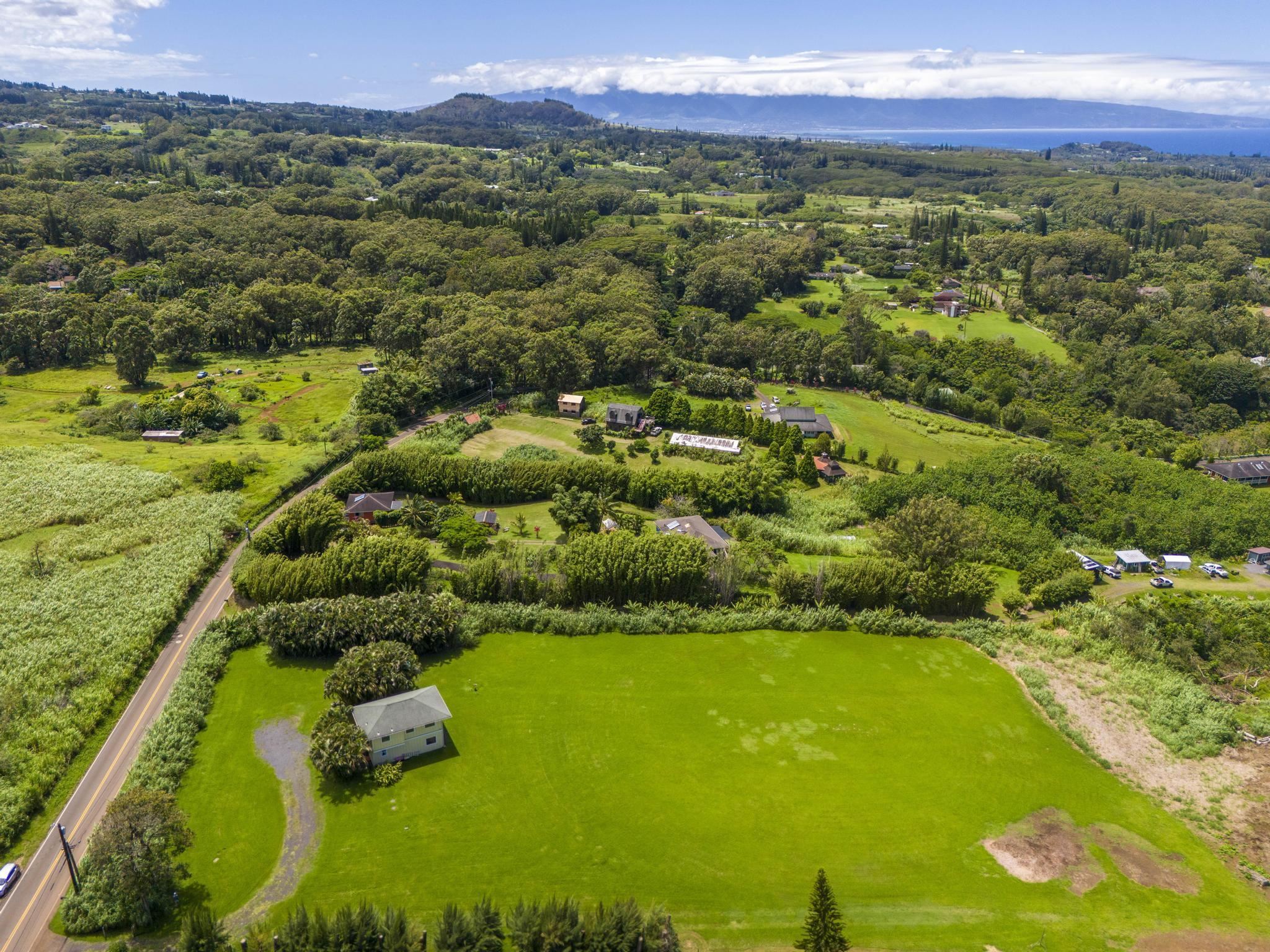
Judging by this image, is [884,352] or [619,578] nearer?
[619,578]

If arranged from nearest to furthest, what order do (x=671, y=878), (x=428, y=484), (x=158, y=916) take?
1. (x=158, y=916)
2. (x=671, y=878)
3. (x=428, y=484)

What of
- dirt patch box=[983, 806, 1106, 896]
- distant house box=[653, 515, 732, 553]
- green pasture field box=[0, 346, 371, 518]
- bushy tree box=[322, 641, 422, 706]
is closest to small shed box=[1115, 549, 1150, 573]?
dirt patch box=[983, 806, 1106, 896]

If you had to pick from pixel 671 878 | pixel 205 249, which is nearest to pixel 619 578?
pixel 671 878

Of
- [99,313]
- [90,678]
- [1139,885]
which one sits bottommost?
[1139,885]

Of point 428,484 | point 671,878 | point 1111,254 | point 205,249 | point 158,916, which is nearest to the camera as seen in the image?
point 158,916

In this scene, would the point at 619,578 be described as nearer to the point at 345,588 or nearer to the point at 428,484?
the point at 345,588

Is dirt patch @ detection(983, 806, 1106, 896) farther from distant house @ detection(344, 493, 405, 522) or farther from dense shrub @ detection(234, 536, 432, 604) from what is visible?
distant house @ detection(344, 493, 405, 522)

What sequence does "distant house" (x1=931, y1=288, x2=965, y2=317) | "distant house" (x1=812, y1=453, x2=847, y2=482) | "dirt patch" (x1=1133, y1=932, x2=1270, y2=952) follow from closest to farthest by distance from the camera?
"dirt patch" (x1=1133, y1=932, x2=1270, y2=952)
"distant house" (x1=812, y1=453, x2=847, y2=482)
"distant house" (x1=931, y1=288, x2=965, y2=317)

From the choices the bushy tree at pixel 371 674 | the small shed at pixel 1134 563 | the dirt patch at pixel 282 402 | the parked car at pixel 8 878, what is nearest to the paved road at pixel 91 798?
the parked car at pixel 8 878
